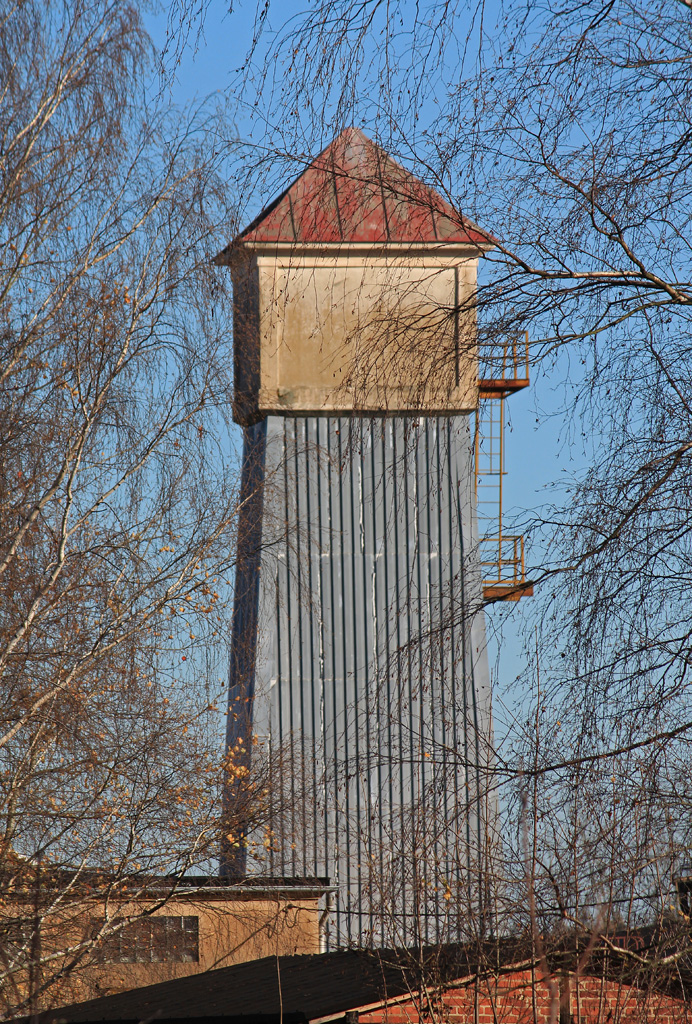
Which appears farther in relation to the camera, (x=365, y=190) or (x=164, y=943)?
(x=164, y=943)

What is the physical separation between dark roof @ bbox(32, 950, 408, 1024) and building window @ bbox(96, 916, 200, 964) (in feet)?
1.28

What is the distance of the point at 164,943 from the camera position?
1248 centimetres

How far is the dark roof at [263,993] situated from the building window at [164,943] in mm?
391

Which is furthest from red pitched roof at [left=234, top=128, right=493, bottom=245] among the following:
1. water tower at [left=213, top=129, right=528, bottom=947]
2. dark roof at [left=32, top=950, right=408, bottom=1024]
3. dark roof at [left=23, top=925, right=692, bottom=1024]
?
water tower at [left=213, top=129, right=528, bottom=947]

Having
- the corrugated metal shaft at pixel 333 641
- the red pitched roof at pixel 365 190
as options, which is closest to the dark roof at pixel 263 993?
the corrugated metal shaft at pixel 333 641

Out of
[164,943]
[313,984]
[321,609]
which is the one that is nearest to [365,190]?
[313,984]

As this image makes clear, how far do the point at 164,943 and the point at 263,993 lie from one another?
9.50 feet

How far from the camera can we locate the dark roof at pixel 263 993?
8617mm

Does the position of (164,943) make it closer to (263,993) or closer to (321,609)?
(263,993)

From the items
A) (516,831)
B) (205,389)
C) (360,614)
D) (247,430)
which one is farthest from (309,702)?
(516,831)

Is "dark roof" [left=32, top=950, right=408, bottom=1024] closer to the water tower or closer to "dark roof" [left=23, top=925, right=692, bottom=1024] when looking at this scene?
"dark roof" [left=23, top=925, right=692, bottom=1024]

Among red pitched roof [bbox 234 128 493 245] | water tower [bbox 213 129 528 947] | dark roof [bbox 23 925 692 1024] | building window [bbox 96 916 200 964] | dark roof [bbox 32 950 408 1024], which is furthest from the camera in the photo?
building window [bbox 96 916 200 964]

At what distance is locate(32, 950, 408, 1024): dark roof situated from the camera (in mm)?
8617

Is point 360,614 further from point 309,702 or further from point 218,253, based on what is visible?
point 218,253
